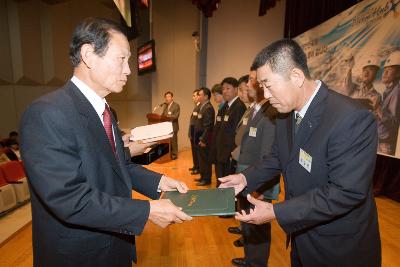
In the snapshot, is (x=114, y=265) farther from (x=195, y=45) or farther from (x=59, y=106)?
(x=195, y=45)

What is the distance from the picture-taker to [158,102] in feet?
26.8

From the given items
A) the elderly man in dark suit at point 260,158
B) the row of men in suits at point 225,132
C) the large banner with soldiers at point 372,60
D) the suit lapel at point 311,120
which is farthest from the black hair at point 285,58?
the large banner with soldiers at point 372,60

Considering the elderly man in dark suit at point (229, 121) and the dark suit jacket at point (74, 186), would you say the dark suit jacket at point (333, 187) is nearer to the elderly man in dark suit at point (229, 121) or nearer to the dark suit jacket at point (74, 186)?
the dark suit jacket at point (74, 186)

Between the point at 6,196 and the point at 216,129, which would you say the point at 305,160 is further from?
the point at 6,196

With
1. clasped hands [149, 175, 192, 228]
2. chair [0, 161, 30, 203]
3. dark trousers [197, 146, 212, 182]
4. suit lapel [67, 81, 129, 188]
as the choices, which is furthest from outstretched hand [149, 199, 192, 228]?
dark trousers [197, 146, 212, 182]

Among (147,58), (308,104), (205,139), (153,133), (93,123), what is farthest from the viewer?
(147,58)

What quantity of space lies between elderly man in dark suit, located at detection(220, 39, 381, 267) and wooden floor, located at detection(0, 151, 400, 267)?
1.28m

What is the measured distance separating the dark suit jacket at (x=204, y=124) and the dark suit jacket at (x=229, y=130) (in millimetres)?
987

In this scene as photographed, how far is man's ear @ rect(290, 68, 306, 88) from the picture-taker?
1144 mm

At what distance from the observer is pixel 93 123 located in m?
0.98

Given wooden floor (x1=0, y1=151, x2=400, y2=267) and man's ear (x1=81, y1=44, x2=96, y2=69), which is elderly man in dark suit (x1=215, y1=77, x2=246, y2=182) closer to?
wooden floor (x1=0, y1=151, x2=400, y2=267)

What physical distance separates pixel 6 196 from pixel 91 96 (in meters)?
2.74

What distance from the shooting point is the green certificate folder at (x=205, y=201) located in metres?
1.06

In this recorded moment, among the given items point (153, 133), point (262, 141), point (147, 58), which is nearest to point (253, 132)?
point (262, 141)
